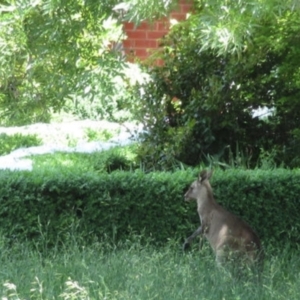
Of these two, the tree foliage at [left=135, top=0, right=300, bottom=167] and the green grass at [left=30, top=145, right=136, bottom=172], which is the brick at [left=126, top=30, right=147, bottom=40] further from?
the tree foliage at [left=135, top=0, right=300, bottom=167]

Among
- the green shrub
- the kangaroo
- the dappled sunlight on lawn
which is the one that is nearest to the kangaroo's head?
the kangaroo

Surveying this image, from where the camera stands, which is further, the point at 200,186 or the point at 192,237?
the point at 200,186

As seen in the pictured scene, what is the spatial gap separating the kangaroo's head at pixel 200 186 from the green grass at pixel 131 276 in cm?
51

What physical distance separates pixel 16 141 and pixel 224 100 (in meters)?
4.21

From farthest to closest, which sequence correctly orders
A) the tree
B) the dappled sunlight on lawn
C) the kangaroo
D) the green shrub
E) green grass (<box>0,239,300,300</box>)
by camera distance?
the green shrub < the dappled sunlight on lawn < the kangaroo < the tree < green grass (<box>0,239,300,300</box>)

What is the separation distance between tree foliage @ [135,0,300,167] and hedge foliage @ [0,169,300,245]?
6.11 ft

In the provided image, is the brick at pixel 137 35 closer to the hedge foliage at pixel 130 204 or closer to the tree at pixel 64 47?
the hedge foliage at pixel 130 204

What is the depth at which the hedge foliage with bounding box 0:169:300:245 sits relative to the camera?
9.05 metres

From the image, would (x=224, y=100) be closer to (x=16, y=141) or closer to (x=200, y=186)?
(x=200, y=186)

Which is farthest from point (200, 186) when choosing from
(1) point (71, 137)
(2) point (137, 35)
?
(2) point (137, 35)

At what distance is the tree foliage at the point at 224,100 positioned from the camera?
11.6m

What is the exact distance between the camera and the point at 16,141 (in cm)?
1469

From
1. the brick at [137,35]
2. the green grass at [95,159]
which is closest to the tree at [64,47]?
the green grass at [95,159]

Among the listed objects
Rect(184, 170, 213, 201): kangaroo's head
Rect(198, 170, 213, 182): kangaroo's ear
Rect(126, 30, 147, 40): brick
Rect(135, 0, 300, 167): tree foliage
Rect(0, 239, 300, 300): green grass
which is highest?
Rect(126, 30, 147, 40): brick
